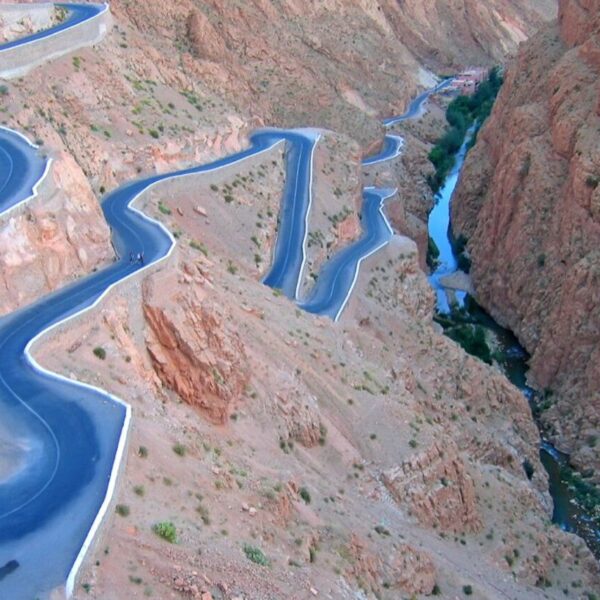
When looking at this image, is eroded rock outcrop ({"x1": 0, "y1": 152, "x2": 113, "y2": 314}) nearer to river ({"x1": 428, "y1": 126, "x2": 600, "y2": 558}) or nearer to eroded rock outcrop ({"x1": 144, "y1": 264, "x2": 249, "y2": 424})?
eroded rock outcrop ({"x1": 144, "y1": 264, "x2": 249, "y2": 424})

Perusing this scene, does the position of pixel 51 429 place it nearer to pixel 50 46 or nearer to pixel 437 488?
pixel 437 488

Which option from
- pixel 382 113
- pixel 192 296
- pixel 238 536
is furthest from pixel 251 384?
pixel 382 113

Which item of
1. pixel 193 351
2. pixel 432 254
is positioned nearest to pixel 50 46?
pixel 193 351

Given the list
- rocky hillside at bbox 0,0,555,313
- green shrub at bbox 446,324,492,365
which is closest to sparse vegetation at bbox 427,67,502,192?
rocky hillside at bbox 0,0,555,313

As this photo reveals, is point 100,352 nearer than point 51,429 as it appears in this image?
No

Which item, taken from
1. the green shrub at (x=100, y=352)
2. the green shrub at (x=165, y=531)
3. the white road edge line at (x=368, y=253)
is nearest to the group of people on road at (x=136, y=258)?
the green shrub at (x=100, y=352)

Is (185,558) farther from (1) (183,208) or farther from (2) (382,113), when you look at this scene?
(2) (382,113)
